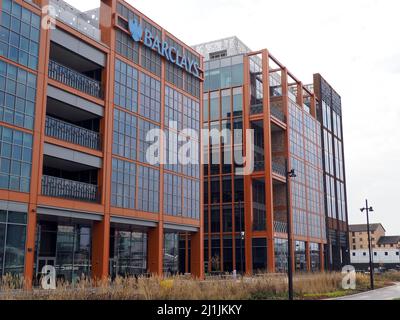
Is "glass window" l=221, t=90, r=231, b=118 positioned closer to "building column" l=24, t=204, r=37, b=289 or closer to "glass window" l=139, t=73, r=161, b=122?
"glass window" l=139, t=73, r=161, b=122

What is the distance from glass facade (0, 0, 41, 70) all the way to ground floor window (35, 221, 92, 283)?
12.2 metres

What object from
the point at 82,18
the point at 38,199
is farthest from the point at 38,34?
the point at 38,199

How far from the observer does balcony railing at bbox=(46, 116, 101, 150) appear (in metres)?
34.1

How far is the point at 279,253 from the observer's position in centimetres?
6153

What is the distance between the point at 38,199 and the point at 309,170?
172 ft

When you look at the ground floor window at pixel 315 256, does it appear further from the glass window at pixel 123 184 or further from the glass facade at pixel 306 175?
the glass window at pixel 123 184

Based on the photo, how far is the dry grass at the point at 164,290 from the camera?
65.6ft

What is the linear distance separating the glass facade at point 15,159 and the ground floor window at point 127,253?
1432 cm

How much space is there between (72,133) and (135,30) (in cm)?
1130

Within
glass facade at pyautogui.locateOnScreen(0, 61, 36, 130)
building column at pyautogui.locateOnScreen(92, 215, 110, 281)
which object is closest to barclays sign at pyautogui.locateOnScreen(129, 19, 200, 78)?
glass facade at pyautogui.locateOnScreen(0, 61, 36, 130)

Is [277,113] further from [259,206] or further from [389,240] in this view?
[389,240]

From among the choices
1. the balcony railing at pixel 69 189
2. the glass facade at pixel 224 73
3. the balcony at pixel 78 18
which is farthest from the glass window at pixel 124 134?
the glass facade at pixel 224 73
